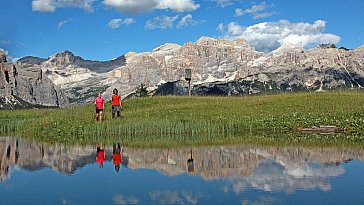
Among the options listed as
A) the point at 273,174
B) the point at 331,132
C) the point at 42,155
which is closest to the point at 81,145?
the point at 42,155

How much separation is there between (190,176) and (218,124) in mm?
16311

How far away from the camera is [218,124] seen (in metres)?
31.2

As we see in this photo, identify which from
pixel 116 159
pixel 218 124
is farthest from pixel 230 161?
pixel 218 124

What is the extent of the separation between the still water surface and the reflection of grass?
476 centimetres

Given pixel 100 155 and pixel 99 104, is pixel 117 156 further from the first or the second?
pixel 99 104

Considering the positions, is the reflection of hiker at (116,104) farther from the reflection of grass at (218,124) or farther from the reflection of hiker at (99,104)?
the reflection of grass at (218,124)

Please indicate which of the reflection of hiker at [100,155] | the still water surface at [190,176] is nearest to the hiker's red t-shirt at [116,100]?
the reflection of hiker at [100,155]

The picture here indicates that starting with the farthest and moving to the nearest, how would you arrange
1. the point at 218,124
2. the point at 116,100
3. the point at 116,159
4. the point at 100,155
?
the point at 116,100, the point at 218,124, the point at 100,155, the point at 116,159

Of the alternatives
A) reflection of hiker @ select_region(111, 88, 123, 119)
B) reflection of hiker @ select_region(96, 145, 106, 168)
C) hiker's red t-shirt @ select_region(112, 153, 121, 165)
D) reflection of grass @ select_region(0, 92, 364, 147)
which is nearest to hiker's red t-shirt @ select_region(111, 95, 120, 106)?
reflection of hiker @ select_region(111, 88, 123, 119)

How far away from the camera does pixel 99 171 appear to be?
16438 mm

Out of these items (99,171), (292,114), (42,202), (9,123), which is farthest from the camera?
(9,123)

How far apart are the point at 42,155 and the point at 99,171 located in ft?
18.6

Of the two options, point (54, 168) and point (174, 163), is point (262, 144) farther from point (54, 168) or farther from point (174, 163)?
point (54, 168)

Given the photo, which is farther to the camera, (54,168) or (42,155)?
(42,155)
